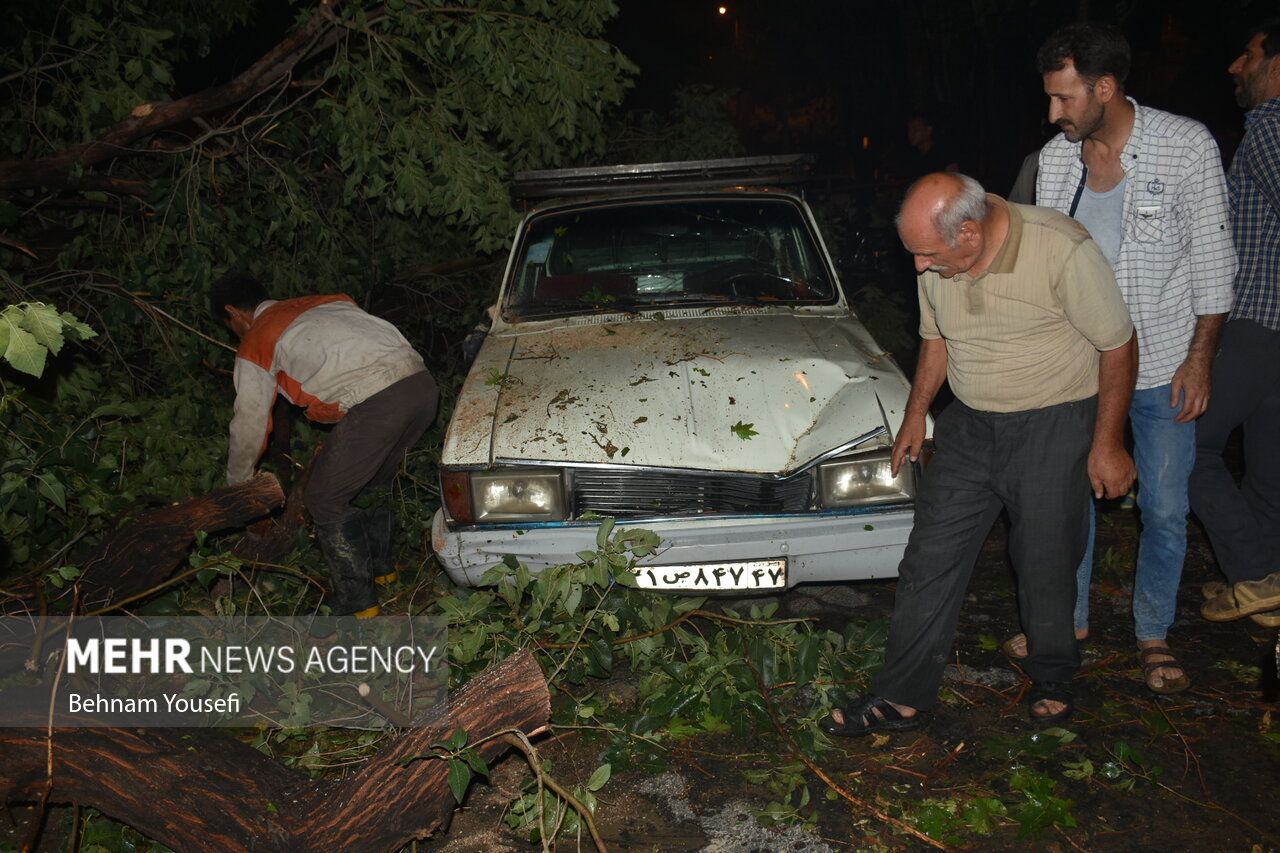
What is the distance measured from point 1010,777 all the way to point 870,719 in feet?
1.49

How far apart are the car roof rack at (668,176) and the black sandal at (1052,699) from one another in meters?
2.81

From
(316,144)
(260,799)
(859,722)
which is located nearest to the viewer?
(260,799)

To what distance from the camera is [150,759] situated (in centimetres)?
252

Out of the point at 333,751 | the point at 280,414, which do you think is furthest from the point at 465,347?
the point at 333,751

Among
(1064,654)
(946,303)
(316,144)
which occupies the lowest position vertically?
(1064,654)

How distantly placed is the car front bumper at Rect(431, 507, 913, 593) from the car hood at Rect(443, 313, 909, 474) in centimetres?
23

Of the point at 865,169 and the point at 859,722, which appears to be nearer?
the point at 859,722

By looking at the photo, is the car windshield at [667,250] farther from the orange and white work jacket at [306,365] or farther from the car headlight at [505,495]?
the car headlight at [505,495]

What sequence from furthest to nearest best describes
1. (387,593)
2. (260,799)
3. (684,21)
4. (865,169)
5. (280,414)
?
1. (684,21)
2. (865,169)
3. (280,414)
4. (387,593)
5. (260,799)

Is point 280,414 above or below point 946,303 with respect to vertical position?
below

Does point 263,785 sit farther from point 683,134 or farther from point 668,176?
point 683,134

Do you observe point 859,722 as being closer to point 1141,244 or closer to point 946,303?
point 946,303

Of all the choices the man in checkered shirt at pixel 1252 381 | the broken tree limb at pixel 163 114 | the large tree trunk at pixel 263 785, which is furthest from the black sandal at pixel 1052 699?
the broken tree limb at pixel 163 114

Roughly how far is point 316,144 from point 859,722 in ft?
14.6
